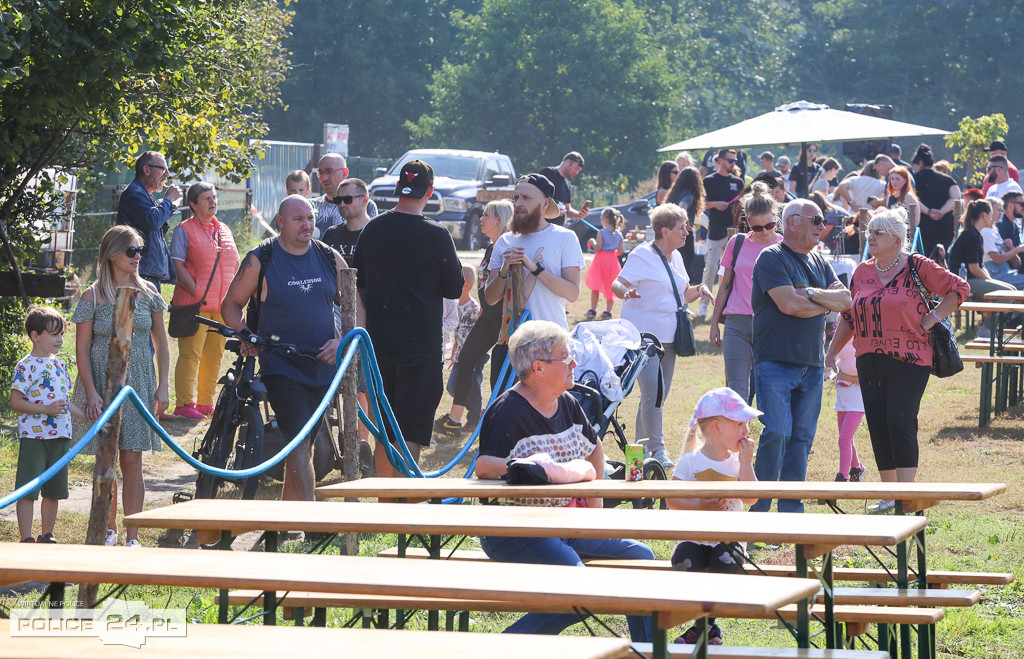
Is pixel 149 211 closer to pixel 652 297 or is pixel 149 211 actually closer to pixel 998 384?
pixel 652 297

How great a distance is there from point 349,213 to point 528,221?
63.8 inches

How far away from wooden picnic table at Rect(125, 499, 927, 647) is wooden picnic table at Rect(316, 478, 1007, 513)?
0.81ft

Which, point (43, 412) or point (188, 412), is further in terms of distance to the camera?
point (188, 412)

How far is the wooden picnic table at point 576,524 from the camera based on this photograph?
4316 mm

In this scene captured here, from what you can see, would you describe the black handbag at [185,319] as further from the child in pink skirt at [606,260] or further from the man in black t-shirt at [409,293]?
the child in pink skirt at [606,260]

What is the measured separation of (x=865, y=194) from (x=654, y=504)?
10.3 meters

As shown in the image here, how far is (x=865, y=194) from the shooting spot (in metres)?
18.0

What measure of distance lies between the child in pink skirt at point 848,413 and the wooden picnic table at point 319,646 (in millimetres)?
6704

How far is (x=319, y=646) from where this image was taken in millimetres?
3104

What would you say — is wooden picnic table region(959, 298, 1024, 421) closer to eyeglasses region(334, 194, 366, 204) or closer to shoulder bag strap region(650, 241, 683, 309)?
shoulder bag strap region(650, 241, 683, 309)

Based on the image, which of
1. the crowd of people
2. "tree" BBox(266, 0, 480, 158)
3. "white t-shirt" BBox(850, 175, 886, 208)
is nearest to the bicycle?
the crowd of people

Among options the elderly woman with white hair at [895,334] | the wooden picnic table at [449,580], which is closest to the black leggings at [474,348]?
the elderly woman with white hair at [895,334]

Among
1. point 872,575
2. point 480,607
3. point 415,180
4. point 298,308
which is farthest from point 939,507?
point 480,607

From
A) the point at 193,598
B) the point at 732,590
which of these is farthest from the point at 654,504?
the point at 732,590
